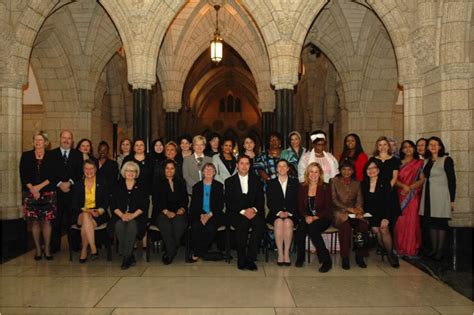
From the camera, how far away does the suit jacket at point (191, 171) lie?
6473 millimetres

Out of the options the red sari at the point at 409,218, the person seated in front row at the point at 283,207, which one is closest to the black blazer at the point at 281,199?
the person seated in front row at the point at 283,207

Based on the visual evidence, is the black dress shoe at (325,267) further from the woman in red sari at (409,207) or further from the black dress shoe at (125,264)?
the black dress shoe at (125,264)

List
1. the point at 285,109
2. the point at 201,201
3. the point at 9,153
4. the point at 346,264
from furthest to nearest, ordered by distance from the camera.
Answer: the point at 285,109 → the point at 9,153 → the point at 201,201 → the point at 346,264

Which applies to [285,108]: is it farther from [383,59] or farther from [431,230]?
[383,59]

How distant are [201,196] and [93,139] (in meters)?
7.70

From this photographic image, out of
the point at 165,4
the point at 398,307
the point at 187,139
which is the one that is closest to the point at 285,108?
the point at 187,139

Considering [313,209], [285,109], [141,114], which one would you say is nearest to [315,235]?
[313,209]

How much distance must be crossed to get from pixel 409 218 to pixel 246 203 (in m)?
2.41

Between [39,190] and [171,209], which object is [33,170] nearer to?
[39,190]

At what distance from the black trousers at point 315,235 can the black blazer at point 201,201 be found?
1116 mm

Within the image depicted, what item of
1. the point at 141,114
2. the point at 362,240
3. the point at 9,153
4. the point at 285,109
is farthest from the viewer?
the point at 141,114

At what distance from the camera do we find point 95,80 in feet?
40.1

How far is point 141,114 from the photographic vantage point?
28.6 feet

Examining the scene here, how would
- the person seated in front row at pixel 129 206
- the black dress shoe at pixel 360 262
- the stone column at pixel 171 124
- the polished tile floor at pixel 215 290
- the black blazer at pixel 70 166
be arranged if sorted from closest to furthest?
the polished tile floor at pixel 215 290 → the black dress shoe at pixel 360 262 → the person seated in front row at pixel 129 206 → the black blazer at pixel 70 166 → the stone column at pixel 171 124
